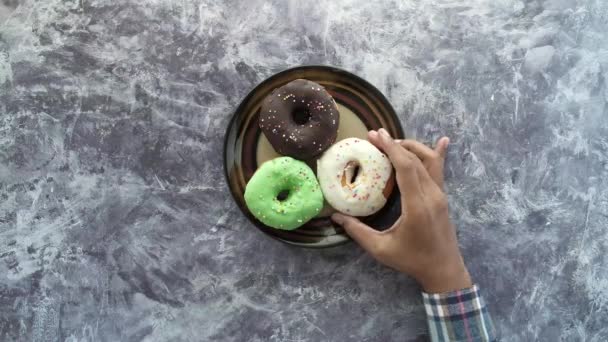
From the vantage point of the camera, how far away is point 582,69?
5.42 ft

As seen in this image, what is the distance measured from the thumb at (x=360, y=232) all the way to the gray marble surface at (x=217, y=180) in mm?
144

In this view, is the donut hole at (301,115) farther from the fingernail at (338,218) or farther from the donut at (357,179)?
the fingernail at (338,218)

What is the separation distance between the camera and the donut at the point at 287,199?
1.47m

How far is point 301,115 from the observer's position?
1.53 meters

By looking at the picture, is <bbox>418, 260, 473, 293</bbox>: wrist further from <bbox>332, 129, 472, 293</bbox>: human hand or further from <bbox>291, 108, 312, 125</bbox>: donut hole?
<bbox>291, 108, 312, 125</bbox>: donut hole

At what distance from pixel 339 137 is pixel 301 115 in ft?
0.43

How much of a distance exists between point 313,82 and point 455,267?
0.64 meters

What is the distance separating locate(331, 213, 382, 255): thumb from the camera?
4.77ft

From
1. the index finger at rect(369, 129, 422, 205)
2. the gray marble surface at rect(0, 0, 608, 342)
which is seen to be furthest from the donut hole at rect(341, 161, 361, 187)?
the gray marble surface at rect(0, 0, 608, 342)

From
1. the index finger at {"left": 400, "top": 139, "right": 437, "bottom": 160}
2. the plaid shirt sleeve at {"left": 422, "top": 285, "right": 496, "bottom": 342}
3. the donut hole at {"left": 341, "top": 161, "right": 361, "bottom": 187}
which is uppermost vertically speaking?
the index finger at {"left": 400, "top": 139, "right": 437, "bottom": 160}

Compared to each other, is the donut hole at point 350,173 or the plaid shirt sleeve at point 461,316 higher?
the donut hole at point 350,173

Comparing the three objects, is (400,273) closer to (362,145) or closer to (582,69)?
(362,145)

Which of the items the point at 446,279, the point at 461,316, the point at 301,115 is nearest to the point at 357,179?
the point at 301,115

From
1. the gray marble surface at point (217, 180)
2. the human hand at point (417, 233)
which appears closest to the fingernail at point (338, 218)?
the human hand at point (417, 233)
